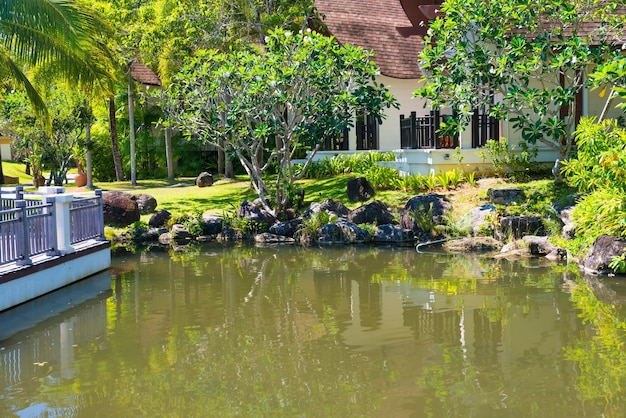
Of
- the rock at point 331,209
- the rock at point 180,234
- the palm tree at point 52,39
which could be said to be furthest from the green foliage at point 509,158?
the palm tree at point 52,39

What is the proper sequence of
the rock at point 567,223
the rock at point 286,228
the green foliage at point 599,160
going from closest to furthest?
the green foliage at point 599,160 → the rock at point 567,223 → the rock at point 286,228

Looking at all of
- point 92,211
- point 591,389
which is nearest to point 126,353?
point 591,389

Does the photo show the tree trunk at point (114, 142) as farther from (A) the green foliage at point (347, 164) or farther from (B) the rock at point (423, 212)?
(B) the rock at point (423, 212)

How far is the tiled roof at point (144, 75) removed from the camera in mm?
34531

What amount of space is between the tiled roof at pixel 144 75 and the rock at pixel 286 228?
16.1m

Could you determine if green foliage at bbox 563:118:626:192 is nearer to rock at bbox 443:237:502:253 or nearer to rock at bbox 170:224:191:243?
→ rock at bbox 443:237:502:253

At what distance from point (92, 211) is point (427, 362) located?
9.22m

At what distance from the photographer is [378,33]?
31.1 m

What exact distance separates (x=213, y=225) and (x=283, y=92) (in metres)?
4.14

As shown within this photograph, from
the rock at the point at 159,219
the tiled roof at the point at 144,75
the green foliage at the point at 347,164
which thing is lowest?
the rock at the point at 159,219

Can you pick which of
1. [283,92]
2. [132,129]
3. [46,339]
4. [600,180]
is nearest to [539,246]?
[600,180]

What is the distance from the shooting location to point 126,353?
9.59 meters

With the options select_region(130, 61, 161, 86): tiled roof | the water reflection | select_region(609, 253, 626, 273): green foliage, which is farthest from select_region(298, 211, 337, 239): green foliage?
select_region(130, 61, 161, 86): tiled roof

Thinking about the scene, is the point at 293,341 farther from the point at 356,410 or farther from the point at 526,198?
the point at 526,198
